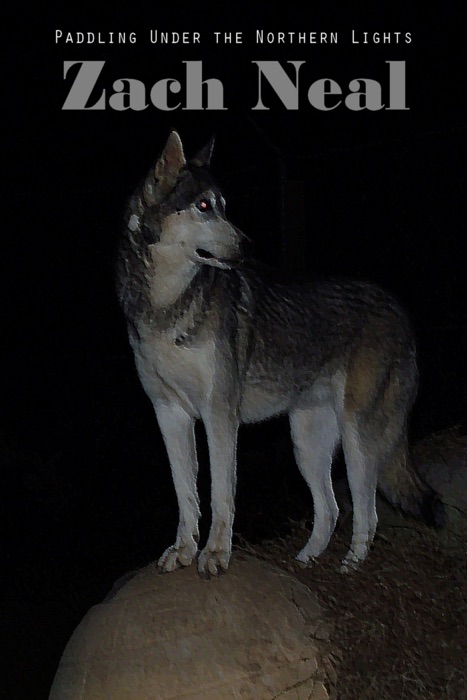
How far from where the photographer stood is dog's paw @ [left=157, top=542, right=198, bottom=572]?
12.7 feet

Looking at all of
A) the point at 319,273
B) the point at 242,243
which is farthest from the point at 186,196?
the point at 319,273

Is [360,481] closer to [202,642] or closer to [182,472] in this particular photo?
[182,472]

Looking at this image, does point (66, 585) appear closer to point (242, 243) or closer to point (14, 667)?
point (14, 667)

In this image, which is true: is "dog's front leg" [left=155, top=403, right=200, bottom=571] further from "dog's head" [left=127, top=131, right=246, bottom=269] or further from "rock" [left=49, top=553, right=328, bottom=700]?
"dog's head" [left=127, top=131, right=246, bottom=269]

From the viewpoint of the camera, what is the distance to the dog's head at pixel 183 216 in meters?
3.55

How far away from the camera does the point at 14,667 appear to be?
5539 mm

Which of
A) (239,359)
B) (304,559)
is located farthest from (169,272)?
(304,559)

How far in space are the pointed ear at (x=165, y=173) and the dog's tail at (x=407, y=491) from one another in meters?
1.53

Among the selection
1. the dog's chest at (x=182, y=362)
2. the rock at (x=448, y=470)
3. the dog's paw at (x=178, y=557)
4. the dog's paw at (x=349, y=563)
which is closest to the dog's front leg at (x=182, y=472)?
the dog's paw at (x=178, y=557)

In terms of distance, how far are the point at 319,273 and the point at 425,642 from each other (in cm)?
163

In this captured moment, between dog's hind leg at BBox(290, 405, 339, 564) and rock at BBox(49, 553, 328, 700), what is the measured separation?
367mm

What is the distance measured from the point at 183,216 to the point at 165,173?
0.59ft

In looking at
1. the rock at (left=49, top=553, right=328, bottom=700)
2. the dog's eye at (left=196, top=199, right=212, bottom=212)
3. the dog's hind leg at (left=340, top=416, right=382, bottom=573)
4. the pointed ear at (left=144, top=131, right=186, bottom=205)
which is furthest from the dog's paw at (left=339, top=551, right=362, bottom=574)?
the pointed ear at (left=144, top=131, right=186, bottom=205)

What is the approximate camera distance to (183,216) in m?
3.55
